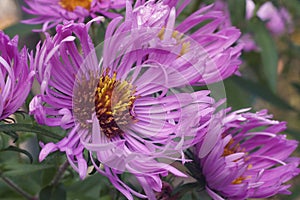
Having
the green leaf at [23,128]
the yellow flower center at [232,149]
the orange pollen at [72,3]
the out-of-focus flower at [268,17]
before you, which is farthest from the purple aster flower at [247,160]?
the out-of-focus flower at [268,17]

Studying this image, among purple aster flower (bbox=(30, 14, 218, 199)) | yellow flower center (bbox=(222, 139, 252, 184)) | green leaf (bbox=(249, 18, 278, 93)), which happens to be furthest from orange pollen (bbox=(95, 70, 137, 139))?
green leaf (bbox=(249, 18, 278, 93))

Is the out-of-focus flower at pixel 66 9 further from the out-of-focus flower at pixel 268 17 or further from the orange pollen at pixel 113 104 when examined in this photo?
the out-of-focus flower at pixel 268 17

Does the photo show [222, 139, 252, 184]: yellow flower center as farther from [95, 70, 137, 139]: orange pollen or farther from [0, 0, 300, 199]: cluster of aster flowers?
[95, 70, 137, 139]: orange pollen

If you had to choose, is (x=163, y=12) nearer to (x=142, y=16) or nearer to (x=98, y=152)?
(x=142, y=16)

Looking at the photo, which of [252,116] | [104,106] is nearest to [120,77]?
[104,106]

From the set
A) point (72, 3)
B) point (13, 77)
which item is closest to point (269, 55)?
point (72, 3)

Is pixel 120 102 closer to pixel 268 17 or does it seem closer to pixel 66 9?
pixel 66 9
